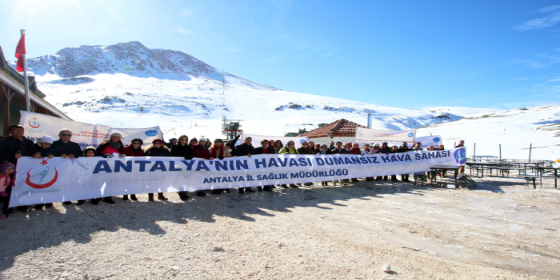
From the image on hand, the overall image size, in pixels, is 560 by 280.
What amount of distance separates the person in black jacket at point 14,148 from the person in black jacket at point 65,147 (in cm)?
37

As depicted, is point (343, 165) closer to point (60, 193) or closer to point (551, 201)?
point (551, 201)

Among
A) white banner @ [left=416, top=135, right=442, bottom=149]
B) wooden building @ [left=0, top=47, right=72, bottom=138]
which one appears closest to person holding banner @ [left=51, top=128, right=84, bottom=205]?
wooden building @ [left=0, top=47, right=72, bottom=138]

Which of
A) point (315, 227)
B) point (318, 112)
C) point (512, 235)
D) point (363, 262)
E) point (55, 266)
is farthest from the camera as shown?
point (318, 112)

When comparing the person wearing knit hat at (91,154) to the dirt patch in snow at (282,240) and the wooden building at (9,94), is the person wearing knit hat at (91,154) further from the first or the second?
the wooden building at (9,94)

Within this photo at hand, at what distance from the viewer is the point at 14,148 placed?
516 centimetres

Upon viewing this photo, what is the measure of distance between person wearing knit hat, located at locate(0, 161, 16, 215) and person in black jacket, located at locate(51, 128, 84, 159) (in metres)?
0.77

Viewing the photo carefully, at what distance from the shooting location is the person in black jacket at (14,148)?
5.02 metres

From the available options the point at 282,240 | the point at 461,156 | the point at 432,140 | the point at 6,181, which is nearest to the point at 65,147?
the point at 6,181

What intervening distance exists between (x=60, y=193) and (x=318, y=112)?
91.9 m

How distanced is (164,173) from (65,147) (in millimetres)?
2033

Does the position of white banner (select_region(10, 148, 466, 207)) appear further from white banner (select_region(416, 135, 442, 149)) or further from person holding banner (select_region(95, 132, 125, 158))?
white banner (select_region(416, 135, 442, 149))

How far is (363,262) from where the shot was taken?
3.27 m

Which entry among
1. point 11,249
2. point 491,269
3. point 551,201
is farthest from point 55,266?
point 551,201

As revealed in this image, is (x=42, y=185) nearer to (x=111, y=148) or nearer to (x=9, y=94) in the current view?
(x=111, y=148)
